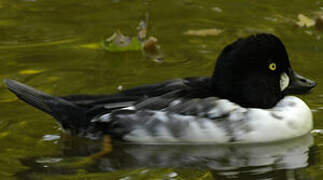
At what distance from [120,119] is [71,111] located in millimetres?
455

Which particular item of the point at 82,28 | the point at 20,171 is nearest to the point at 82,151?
the point at 20,171

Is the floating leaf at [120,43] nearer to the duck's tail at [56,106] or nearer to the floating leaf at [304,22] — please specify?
the floating leaf at [304,22]

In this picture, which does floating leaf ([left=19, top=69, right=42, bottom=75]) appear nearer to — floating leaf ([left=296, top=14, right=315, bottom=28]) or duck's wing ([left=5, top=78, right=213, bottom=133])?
duck's wing ([left=5, top=78, right=213, bottom=133])

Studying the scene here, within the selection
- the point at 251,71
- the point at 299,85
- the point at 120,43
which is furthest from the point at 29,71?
the point at 299,85

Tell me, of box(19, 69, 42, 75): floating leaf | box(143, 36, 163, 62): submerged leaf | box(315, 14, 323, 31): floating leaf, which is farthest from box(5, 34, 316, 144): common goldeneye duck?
box(315, 14, 323, 31): floating leaf

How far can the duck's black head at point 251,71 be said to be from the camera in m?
8.07

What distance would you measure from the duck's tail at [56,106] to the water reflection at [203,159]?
0.66ft

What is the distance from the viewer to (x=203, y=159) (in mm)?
7789

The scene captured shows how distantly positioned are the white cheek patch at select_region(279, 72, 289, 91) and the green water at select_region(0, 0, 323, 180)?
0.48 meters

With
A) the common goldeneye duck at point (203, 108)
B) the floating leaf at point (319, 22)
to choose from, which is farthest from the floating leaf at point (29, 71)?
the floating leaf at point (319, 22)

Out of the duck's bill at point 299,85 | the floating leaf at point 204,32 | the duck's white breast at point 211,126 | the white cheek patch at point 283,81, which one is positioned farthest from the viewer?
the floating leaf at point 204,32

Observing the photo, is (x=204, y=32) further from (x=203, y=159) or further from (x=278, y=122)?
(x=203, y=159)

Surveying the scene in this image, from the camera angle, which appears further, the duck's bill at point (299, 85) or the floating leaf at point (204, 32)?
the floating leaf at point (204, 32)

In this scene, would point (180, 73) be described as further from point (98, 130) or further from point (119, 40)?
point (98, 130)
